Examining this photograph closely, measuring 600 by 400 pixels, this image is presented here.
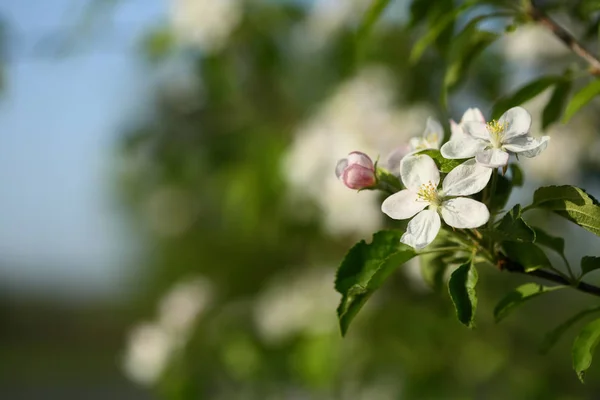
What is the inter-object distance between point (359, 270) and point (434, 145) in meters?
0.11

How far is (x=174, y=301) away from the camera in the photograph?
1830mm

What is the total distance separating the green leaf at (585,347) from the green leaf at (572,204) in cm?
8

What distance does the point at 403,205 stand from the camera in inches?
19.8

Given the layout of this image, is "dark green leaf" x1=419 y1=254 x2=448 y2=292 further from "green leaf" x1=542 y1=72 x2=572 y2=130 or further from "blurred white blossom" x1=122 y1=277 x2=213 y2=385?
"blurred white blossom" x1=122 y1=277 x2=213 y2=385

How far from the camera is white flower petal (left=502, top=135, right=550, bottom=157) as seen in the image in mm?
488

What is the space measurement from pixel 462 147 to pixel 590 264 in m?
0.12

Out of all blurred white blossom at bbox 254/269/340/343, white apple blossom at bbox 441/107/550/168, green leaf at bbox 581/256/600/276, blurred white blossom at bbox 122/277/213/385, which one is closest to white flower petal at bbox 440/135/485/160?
white apple blossom at bbox 441/107/550/168

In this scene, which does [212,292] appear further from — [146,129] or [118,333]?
[118,333]

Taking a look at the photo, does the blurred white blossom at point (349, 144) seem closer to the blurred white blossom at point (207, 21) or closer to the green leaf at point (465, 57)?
the blurred white blossom at point (207, 21)

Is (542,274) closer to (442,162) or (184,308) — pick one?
(442,162)

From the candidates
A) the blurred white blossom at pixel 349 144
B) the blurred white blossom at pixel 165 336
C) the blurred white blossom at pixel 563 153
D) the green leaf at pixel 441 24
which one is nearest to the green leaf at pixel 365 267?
the green leaf at pixel 441 24

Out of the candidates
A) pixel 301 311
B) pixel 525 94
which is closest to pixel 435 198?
pixel 525 94

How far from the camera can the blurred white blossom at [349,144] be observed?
1.35 m

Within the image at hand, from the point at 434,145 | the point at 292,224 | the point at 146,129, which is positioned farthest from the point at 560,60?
the point at 146,129
